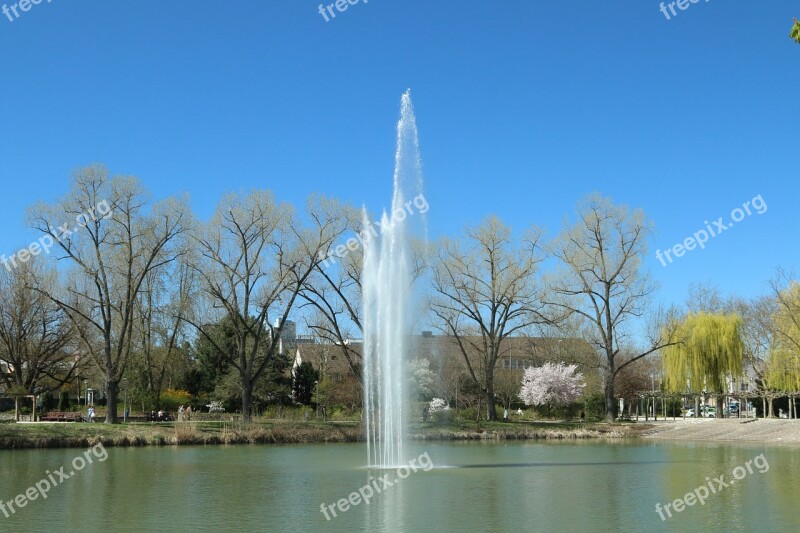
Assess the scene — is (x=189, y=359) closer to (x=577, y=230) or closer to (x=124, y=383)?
(x=124, y=383)

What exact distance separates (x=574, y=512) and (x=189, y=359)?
52.8 m

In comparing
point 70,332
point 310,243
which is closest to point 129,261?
point 310,243

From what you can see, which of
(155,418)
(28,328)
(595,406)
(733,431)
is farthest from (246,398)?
(733,431)

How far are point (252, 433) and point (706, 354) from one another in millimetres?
32990

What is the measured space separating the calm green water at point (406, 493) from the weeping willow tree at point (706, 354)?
21894 millimetres

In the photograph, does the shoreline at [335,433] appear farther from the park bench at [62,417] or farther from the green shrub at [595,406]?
the park bench at [62,417]

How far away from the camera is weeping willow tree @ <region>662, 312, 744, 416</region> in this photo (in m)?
54.1

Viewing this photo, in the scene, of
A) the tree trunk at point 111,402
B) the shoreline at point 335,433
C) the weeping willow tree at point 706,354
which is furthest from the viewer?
the weeping willow tree at point 706,354

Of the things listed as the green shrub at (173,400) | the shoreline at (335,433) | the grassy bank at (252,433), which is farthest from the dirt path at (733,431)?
the green shrub at (173,400)

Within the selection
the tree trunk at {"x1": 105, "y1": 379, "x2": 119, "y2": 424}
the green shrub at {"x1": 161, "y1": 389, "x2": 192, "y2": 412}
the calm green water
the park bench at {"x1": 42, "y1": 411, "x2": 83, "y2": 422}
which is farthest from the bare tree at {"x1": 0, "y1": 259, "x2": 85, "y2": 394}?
the calm green water

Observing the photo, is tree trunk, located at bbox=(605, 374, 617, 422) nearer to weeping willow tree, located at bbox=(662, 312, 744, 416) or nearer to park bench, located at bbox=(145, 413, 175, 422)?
weeping willow tree, located at bbox=(662, 312, 744, 416)

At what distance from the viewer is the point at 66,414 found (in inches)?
1858

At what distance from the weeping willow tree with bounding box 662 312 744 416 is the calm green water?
71.8 ft

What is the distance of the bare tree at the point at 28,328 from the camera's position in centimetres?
5053
